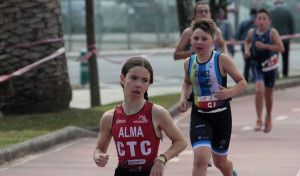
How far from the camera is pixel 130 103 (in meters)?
5.78

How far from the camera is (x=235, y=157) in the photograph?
10227 mm

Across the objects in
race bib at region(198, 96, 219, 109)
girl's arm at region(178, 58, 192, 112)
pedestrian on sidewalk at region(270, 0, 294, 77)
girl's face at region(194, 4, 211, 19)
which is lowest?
pedestrian on sidewalk at region(270, 0, 294, 77)

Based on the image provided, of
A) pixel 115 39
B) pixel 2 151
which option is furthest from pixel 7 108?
pixel 115 39

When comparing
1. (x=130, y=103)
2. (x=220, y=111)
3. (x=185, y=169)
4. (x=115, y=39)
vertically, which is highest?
(x=130, y=103)

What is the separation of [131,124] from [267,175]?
3.53m

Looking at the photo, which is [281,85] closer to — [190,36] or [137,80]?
[190,36]

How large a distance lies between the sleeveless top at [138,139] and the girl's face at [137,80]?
176 millimetres

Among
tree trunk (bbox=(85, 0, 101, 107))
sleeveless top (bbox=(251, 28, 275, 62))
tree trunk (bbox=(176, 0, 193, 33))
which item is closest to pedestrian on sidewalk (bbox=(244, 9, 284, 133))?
sleeveless top (bbox=(251, 28, 275, 62))

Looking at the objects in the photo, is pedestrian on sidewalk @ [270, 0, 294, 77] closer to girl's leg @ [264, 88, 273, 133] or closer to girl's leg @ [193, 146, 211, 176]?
girl's leg @ [264, 88, 273, 133]

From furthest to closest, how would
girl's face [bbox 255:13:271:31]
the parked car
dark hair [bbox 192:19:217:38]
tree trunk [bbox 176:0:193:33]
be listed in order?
the parked car, tree trunk [bbox 176:0:193:33], girl's face [bbox 255:13:271:31], dark hair [bbox 192:19:217:38]

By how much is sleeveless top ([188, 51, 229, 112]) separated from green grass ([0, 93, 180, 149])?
12.5 ft

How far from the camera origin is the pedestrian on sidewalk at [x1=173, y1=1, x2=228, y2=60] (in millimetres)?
9742

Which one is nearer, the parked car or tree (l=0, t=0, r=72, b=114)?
tree (l=0, t=0, r=72, b=114)

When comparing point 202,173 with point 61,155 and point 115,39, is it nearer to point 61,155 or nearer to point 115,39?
point 61,155
